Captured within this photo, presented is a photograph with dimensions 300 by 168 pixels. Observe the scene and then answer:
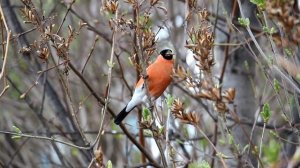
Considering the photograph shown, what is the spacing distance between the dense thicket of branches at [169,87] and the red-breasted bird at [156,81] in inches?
3.0

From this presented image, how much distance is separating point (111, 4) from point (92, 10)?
4.69 meters

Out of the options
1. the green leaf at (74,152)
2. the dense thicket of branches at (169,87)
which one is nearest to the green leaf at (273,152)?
the dense thicket of branches at (169,87)

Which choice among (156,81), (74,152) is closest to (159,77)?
(156,81)

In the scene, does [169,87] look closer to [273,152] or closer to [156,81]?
[156,81]

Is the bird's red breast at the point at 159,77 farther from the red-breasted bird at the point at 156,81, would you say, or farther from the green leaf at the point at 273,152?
the green leaf at the point at 273,152

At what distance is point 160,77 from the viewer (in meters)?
3.71

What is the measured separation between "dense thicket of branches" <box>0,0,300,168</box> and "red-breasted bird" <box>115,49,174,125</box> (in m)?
0.08

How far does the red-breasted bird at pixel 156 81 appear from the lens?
11.9 feet

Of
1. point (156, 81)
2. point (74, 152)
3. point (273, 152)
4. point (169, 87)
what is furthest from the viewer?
point (74, 152)

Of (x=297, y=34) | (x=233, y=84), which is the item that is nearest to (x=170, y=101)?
(x=297, y=34)

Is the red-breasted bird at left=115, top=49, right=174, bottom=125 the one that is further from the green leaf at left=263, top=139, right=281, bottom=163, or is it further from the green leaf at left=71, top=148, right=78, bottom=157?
the green leaf at left=71, top=148, right=78, bottom=157

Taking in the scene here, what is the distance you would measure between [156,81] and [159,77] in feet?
0.30

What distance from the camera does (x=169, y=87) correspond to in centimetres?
486

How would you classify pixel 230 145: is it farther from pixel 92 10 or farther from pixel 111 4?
pixel 92 10
